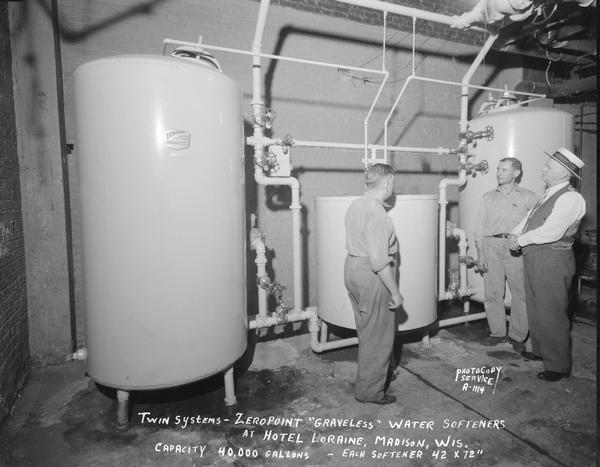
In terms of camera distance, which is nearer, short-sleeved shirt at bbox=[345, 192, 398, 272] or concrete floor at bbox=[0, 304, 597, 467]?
concrete floor at bbox=[0, 304, 597, 467]

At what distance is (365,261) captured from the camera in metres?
2.41

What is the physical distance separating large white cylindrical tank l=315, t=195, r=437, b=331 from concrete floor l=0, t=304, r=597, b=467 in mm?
446

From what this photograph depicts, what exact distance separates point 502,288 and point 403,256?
125 cm

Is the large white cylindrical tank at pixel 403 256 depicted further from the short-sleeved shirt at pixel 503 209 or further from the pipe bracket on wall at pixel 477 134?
the pipe bracket on wall at pixel 477 134

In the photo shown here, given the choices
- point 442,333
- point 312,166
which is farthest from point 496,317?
point 312,166

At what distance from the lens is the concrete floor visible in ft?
6.79

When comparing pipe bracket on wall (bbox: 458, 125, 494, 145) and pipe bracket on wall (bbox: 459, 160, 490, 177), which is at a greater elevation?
pipe bracket on wall (bbox: 458, 125, 494, 145)

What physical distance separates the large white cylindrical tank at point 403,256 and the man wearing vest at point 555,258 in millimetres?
766

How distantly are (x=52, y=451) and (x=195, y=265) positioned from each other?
1334 millimetres

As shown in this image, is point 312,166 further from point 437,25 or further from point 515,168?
point 437,25

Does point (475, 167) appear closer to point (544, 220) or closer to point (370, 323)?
point (544, 220)

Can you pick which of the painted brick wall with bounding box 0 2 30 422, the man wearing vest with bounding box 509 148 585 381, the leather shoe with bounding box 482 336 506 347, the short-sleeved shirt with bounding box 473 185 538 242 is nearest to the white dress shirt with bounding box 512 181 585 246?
the man wearing vest with bounding box 509 148 585 381

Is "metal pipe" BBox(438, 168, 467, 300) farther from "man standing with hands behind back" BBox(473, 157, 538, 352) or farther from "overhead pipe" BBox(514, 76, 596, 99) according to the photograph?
"overhead pipe" BBox(514, 76, 596, 99)

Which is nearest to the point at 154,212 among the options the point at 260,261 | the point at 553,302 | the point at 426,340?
the point at 260,261
